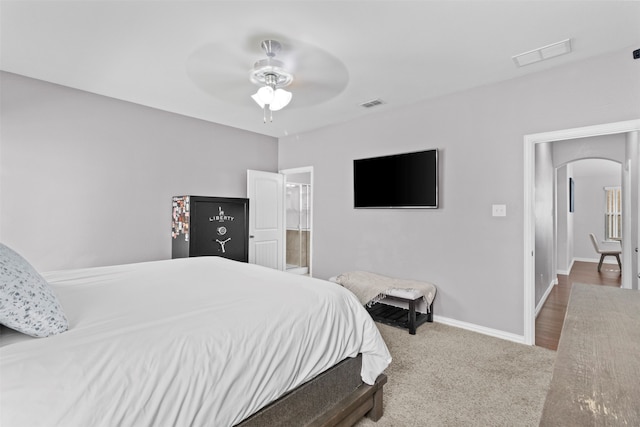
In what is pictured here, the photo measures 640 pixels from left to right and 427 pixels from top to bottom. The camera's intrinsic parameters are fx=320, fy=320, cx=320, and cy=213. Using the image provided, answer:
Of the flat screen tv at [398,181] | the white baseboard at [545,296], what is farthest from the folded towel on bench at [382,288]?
the white baseboard at [545,296]

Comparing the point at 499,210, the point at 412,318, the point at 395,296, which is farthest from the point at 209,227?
the point at 499,210

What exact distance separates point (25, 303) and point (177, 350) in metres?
0.53

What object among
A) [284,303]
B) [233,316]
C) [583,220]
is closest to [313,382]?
[284,303]

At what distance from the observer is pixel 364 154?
425cm

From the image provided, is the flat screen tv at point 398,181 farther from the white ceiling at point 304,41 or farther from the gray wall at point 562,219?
the gray wall at point 562,219

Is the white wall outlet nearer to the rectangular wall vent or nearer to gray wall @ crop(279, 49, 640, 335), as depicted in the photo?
gray wall @ crop(279, 49, 640, 335)

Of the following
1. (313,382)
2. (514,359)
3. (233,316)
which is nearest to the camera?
(233,316)

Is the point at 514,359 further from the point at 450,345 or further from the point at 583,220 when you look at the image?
the point at 583,220

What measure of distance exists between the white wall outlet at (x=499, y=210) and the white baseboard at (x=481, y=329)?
1160mm

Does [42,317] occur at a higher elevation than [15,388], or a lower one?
higher

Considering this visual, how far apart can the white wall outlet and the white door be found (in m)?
3.17

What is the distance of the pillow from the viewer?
105 cm

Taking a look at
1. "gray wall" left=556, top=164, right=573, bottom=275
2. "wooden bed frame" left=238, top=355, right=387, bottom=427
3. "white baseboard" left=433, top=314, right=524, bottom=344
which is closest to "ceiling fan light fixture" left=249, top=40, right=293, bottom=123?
"wooden bed frame" left=238, top=355, right=387, bottom=427

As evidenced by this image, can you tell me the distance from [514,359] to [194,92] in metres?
3.95
